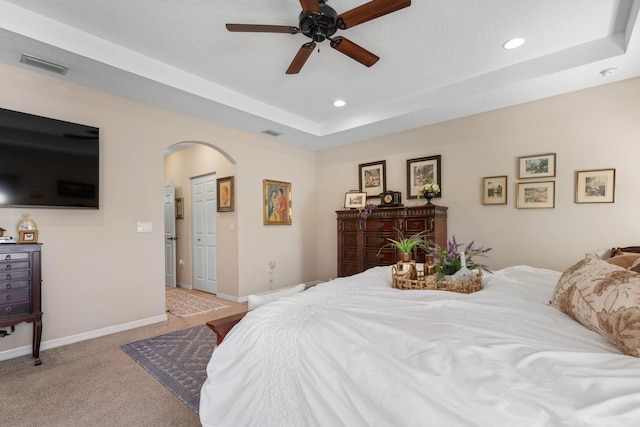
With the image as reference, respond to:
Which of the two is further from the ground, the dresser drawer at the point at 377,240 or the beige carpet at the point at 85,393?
the dresser drawer at the point at 377,240

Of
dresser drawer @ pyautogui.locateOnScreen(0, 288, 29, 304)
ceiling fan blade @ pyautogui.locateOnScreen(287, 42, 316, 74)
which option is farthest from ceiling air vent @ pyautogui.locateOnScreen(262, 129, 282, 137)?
dresser drawer @ pyautogui.locateOnScreen(0, 288, 29, 304)

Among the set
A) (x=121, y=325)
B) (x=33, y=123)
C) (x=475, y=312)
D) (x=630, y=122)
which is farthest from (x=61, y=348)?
(x=630, y=122)

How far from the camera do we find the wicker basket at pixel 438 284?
1733mm

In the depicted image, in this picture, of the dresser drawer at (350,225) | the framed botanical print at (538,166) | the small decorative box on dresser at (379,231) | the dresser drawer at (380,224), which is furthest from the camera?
the dresser drawer at (350,225)

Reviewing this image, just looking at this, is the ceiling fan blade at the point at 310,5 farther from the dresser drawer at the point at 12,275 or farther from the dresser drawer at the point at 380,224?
the dresser drawer at the point at 12,275

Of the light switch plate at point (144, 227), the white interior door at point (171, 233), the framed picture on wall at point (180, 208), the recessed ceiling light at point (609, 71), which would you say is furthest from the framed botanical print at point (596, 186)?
the white interior door at point (171, 233)

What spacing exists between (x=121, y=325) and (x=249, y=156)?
9.39ft

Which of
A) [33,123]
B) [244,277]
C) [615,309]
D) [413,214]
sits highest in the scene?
[33,123]

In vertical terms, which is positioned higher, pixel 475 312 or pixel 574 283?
pixel 574 283

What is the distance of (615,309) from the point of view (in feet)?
3.48

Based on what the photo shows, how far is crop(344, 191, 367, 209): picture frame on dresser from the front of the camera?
520 cm

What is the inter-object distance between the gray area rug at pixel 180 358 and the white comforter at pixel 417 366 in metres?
0.93

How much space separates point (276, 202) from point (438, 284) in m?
3.89

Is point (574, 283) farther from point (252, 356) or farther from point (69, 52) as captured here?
point (69, 52)
